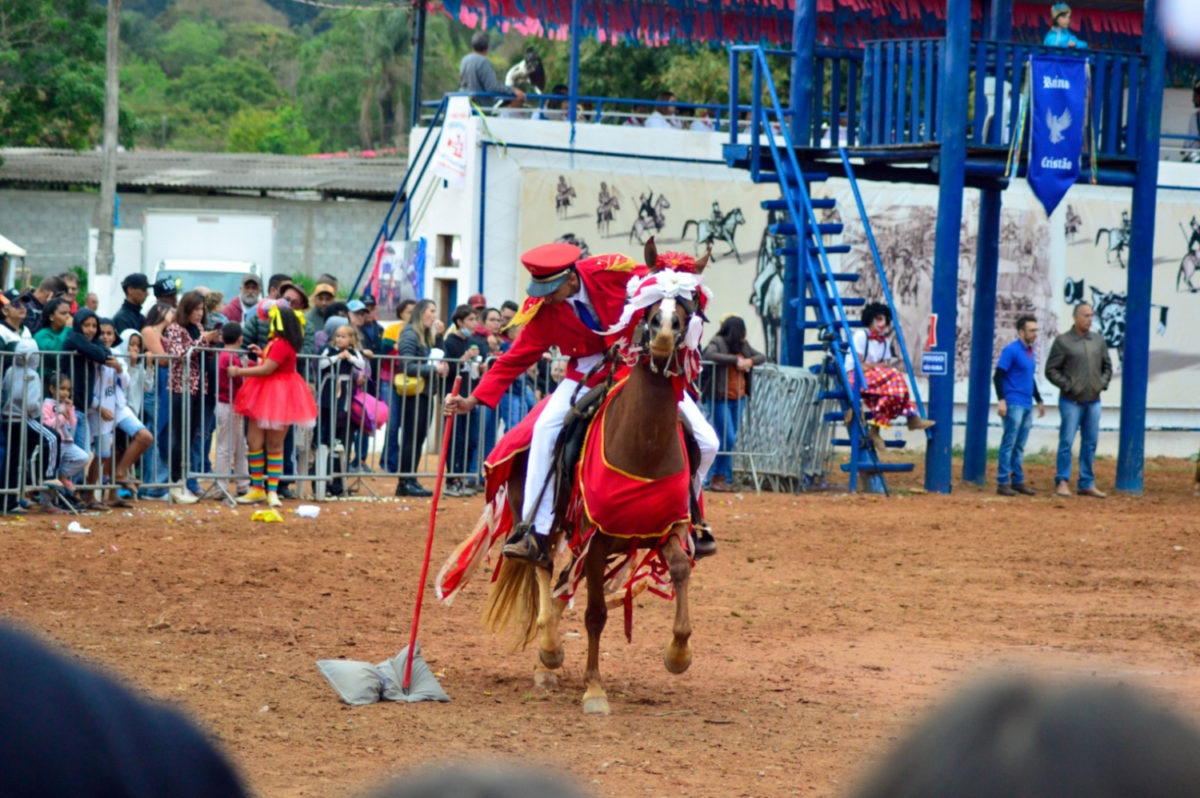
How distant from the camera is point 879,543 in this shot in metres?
13.5

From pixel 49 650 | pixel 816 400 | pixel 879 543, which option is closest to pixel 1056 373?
pixel 816 400

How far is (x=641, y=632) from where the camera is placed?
32.5ft

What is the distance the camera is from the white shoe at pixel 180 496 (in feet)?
45.8

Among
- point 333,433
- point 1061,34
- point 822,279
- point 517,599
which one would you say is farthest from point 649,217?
point 517,599

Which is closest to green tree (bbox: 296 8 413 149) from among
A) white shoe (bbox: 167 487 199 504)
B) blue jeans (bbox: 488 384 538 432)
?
blue jeans (bbox: 488 384 538 432)

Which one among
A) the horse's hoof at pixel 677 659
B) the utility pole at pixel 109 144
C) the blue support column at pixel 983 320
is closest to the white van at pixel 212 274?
the utility pole at pixel 109 144

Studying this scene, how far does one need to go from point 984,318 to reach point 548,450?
478 inches

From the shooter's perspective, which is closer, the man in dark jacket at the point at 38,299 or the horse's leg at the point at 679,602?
the horse's leg at the point at 679,602

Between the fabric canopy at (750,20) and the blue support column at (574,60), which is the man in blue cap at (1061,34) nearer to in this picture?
the fabric canopy at (750,20)

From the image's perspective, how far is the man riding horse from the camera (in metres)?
8.02

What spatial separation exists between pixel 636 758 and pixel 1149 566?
7.39 meters

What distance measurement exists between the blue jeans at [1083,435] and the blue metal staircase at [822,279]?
192 cm

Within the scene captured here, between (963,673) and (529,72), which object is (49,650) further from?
(529,72)

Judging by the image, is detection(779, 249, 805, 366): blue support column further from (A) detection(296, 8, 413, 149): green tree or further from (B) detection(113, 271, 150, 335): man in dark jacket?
(A) detection(296, 8, 413, 149): green tree
